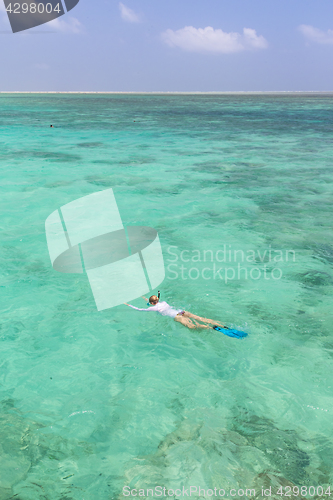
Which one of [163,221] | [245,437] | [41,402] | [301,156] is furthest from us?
[301,156]

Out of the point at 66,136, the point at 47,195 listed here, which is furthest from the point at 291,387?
the point at 66,136

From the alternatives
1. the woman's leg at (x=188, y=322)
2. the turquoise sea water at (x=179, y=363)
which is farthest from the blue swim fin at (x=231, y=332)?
the woman's leg at (x=188, y=322)

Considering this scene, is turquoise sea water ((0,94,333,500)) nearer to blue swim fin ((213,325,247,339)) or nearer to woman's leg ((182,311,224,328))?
blue swim fin ((213,325,247,339))

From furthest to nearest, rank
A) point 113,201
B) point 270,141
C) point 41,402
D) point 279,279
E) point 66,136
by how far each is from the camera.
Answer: point 66,136, point 270,141, point 113,201, point 279,279, point 41,402

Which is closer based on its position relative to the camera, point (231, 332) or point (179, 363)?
point (179, 363)

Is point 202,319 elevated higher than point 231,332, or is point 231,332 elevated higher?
point 202,319

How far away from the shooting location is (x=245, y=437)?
19.4 ft

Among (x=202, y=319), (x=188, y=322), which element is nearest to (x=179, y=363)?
(x=188, y=322)

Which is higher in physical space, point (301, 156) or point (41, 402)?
point (41, 402)

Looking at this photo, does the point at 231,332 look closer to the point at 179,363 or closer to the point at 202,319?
the point at 202,319

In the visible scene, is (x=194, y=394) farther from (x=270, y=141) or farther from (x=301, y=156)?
(x=270, y=141)

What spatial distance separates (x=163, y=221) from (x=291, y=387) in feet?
31.0

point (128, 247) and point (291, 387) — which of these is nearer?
point (291, 387)

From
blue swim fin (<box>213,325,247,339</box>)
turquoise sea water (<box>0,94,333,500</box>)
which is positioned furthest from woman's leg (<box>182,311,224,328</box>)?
turquoise sea water (<box>0,94,333,500</box>)
